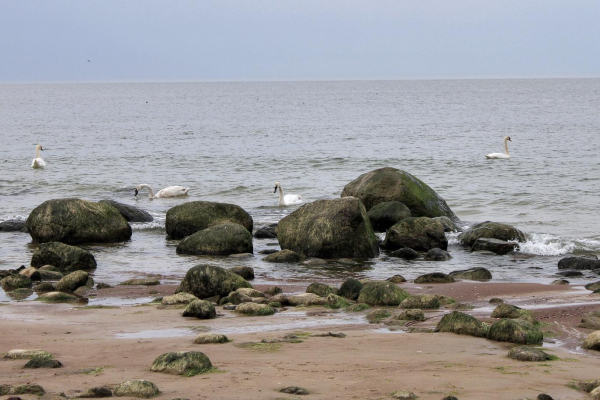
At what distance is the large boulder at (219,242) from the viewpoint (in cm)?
1580

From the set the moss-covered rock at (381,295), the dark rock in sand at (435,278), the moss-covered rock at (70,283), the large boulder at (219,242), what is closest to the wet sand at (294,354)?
the moss-covered rock at (381,295)

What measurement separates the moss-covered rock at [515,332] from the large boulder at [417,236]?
750 cm

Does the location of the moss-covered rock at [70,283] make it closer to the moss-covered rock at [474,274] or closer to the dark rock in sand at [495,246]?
the moss-covered rock at [474,274]

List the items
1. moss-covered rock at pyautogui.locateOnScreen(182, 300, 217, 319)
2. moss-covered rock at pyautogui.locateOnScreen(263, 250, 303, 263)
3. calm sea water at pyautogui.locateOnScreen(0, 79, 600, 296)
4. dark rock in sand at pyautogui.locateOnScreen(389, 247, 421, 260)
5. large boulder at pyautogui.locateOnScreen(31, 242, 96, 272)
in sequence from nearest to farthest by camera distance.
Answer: moss-covered rock at pyautogui.locateOnScreen(182, 300, 217, 319) < large boulder at pyautogui.locateOnScreen(31, 242, 96, 272) < moss-covered rock at pyautogui.locateOnScreen(263, 250, 303, 263) < calm sea water at pyautogui.locateOnScreen(0, 79, 600, 296) < dark rock in sand at pyautogui.locateOnScreen(389, 247, 421, 260)

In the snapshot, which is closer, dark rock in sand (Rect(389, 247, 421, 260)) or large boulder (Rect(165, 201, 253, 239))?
dark rock in sand (Rect(389, 247, 421, 260))

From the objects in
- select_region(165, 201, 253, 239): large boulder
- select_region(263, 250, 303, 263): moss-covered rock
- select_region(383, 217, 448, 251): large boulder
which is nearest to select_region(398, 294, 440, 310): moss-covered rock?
select_region(263, 250, 303, 263): moss-covered rock

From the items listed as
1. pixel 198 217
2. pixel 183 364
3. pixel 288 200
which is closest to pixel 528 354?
pixel 183 364

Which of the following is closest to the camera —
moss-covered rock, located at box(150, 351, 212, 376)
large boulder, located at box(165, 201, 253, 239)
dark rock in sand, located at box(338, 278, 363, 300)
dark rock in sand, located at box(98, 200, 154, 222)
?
moss-covered rock, located at box(150, 351, 212, 376)

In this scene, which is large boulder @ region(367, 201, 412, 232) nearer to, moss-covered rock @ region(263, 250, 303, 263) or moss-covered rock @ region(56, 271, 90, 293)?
moss-covered rock @ region(263, 250, 303, 263)

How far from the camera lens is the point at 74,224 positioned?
17.0 meters

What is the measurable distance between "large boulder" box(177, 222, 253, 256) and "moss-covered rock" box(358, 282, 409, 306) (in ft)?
16.5

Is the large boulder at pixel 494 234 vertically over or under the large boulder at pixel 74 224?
under

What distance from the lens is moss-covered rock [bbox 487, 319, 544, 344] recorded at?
8609 mm

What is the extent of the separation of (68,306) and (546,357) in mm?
6381
